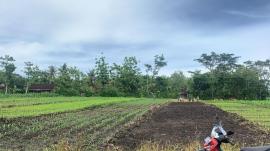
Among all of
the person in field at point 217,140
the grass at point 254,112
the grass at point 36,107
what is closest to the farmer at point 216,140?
the person in field at point 217,140

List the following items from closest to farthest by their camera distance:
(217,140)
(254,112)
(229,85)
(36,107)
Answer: (217,140) → (254,112) → (36,107) → (229,85)

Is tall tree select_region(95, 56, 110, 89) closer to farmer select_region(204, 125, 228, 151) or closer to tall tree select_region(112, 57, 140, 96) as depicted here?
tall tree select_region(112, 57, 140, 96)

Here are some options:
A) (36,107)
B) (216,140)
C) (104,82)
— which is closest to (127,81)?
(104,82)

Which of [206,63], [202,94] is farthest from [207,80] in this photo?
[206,63]

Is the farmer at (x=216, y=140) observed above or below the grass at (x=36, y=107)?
below

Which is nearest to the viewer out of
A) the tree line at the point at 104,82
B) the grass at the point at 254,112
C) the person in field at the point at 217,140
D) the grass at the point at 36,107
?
the person in field at the point at 217,140

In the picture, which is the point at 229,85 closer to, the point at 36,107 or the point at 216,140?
the point at 36,107

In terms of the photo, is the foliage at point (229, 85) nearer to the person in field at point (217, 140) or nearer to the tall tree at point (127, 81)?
the tall tree at point (127, 81)

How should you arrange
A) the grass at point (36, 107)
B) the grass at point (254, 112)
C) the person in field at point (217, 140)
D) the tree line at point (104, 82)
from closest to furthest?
the person in field at point (217, 140), the grass at point (254, 112), the grass at point (36, 107), the tree line at point (104, 82)

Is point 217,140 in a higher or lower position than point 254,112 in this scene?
lower

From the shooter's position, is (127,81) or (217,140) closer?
(217,140)

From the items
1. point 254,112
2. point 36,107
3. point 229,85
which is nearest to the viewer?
point 254,112

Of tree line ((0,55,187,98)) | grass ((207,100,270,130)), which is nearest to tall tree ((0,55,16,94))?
tree line ((0,55,187,98))

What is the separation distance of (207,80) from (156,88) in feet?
32.0
